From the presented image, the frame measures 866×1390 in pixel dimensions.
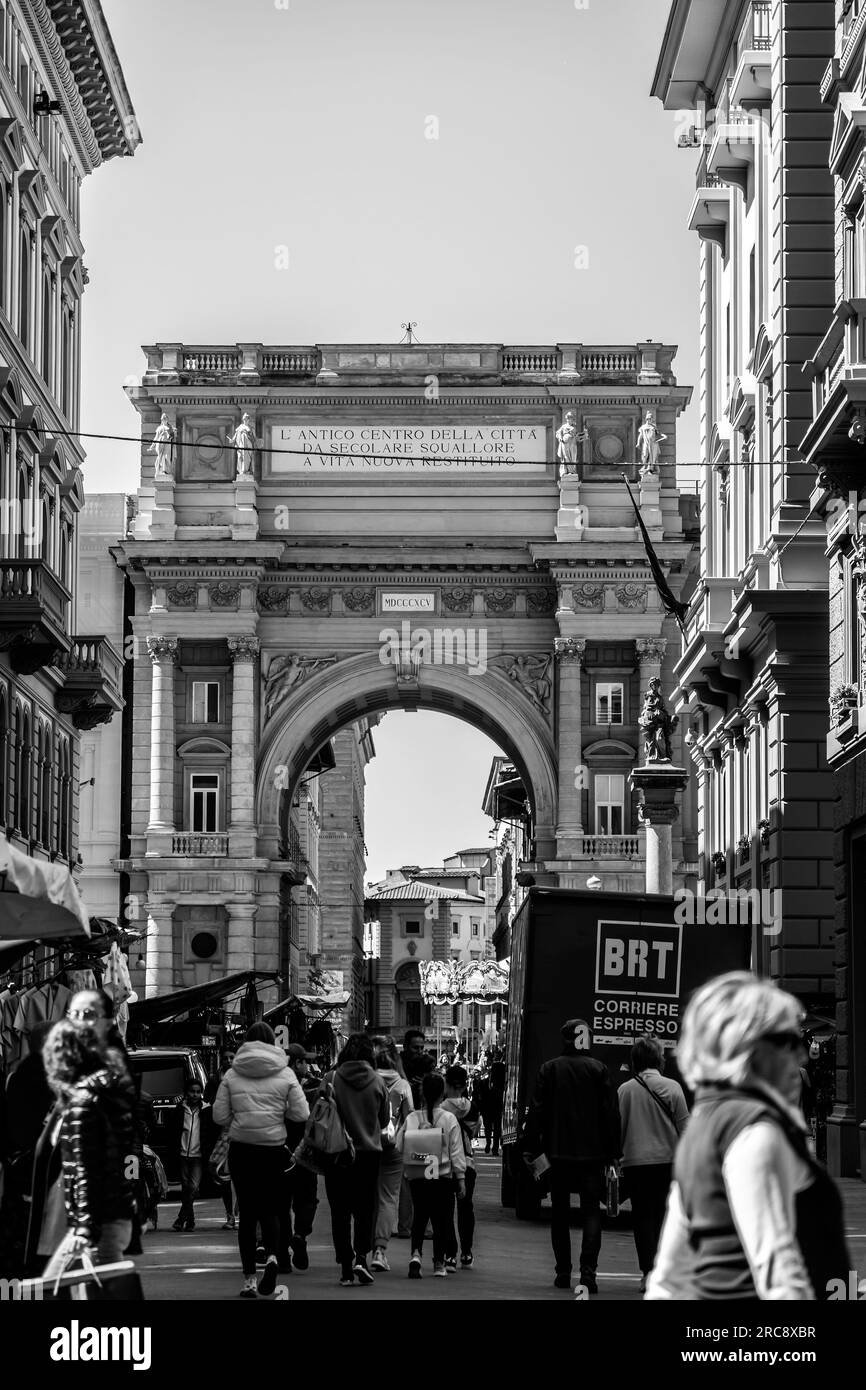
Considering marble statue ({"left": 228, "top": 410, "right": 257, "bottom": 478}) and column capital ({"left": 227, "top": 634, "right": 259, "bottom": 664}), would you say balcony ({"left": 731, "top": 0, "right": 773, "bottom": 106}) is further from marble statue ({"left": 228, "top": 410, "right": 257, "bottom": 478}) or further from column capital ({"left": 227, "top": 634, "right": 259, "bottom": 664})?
column capital ({"left": 227, "top": 634, "right": 259, "bottom": 664})

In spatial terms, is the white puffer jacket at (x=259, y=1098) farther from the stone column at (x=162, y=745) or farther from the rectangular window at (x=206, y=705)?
the rectangular window at (x=206, y=705)

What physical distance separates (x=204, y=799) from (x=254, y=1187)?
179 ft

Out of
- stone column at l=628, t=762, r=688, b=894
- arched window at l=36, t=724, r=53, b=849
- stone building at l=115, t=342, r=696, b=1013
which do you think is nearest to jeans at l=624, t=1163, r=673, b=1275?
stone column at l=628, t=762, r=688, b=894

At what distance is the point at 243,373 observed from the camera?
69.9 metres

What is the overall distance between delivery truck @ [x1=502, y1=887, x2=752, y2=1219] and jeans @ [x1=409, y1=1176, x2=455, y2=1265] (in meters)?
5.21

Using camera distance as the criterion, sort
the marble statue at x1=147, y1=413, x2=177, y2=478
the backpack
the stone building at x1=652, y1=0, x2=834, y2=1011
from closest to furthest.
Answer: the backpack → the stone building at x1=652, y1=0, x2=834, y2=1011 → the marble statue at x1=147, y1=413, x2=177, y2=478

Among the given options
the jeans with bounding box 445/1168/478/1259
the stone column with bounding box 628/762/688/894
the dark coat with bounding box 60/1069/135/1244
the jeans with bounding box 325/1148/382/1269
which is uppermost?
the stone column with bounding box 628/762/688/894

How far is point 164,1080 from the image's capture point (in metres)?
28.0

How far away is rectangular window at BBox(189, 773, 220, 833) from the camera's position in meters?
70.3
